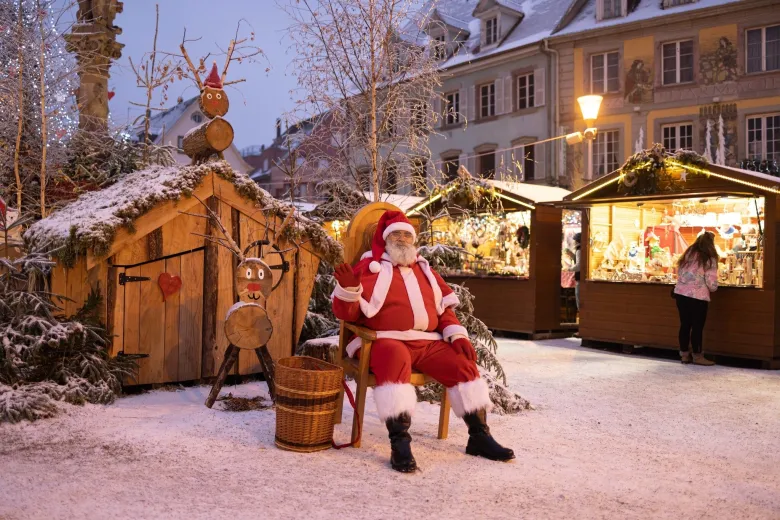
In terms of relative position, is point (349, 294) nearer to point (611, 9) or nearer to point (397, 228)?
point (397, 228)

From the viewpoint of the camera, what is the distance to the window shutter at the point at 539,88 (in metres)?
22.0

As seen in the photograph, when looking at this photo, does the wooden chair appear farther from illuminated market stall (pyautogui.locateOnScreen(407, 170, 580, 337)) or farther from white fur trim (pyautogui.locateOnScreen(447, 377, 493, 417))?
illuminated market stall (pyautogui.locateOnScreen(407, 170, 580, 337))

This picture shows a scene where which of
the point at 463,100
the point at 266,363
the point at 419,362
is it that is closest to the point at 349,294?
the point at 419,362

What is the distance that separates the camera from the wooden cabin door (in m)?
6.27

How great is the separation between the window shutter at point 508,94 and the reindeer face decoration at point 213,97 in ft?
55.9

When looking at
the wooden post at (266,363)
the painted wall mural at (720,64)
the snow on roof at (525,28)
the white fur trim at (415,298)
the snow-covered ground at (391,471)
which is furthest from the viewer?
the snow on roof at (525,28)

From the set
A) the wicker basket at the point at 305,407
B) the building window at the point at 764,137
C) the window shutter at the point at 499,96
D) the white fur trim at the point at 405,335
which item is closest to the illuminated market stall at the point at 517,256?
the white fur trim at the point at 405,335

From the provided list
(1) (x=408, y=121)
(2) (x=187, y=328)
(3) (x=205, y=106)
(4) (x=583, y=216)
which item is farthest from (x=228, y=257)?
(4) (x=583, y=216)

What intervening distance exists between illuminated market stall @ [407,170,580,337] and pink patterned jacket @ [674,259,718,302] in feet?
9.43

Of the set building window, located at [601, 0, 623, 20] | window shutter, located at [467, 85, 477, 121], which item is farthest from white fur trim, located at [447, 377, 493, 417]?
window shutter, located at [467, 85, 477, 121]

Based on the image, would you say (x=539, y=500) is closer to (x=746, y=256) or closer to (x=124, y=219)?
(x=124, y=219)

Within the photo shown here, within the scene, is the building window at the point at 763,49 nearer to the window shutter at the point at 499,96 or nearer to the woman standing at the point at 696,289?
the window shutter at the point at 499,96

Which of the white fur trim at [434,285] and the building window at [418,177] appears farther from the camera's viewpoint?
the building window at [418,177]

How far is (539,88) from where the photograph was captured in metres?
22.1
